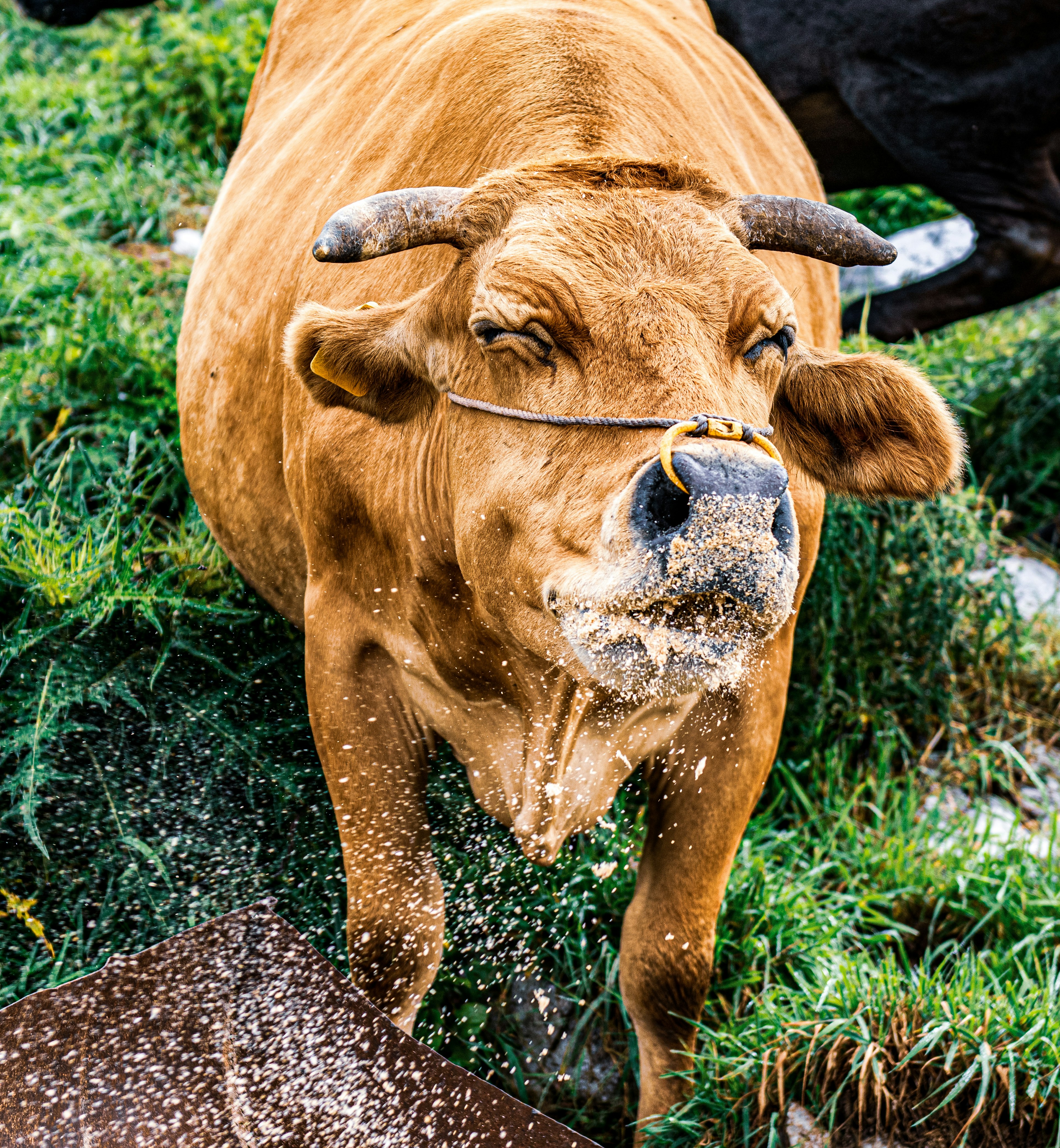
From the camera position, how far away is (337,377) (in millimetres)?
2336

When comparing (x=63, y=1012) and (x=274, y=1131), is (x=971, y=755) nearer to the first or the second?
(x=274, y=1131)

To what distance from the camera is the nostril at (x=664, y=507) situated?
1.71 meters

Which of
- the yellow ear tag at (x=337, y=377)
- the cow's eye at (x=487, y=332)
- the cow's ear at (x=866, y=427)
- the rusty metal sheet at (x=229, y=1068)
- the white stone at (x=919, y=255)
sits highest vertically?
the cow's eye at (x=487, y=332)

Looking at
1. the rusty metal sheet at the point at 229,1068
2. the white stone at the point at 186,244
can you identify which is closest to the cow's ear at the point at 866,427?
the rusty metal sheet at the point at 229,1068

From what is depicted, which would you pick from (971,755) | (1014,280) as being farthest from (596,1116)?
(1014,280)

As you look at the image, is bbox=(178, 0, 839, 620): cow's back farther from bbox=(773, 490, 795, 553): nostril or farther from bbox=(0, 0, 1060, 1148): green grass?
bbox=(773, 490, 795, 553): nostril

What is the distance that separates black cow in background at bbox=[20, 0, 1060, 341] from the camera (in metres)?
5.35

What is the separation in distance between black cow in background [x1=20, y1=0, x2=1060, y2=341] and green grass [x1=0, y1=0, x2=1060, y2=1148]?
4.55 feet

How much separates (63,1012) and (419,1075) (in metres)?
0.85

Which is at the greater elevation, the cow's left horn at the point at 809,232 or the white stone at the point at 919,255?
the cow's left horn at the point at 809,232

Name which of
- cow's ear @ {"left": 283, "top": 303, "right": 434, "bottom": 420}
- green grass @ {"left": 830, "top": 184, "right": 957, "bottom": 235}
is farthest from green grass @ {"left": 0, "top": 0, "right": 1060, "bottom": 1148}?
green grass @ {"left": 830, "top": 184, "right": 957, "bottom": 235}

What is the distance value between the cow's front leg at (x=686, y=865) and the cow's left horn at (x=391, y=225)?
123 cm

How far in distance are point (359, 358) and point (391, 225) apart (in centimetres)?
34

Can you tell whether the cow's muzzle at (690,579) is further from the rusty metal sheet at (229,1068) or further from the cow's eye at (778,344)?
the rusty metal sheet at (229,1068)
